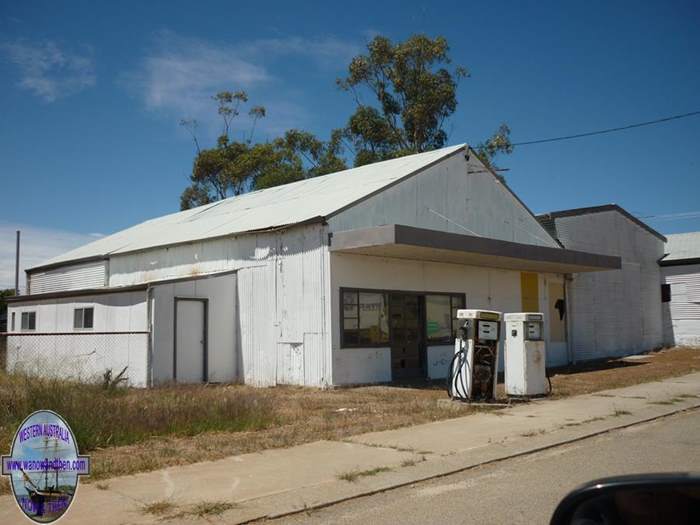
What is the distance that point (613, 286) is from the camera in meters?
29.9

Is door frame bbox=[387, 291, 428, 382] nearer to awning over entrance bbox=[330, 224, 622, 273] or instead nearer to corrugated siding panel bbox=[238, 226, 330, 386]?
awning over entrance bbox=[330, 224, 622, 273]

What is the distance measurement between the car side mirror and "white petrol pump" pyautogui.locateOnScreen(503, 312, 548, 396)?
41.6 feet

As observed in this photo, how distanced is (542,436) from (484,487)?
340cm

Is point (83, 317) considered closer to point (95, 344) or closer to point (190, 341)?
point (95, 344)

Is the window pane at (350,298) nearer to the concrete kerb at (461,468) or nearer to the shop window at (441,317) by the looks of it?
the shop window at (441,317)

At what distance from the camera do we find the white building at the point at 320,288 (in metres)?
17.7

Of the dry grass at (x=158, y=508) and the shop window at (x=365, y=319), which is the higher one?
the shop window at (x=365, y=319)

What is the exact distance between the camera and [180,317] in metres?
18.5

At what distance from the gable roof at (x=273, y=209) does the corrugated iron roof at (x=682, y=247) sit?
16.7m

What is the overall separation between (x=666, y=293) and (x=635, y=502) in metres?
34.2

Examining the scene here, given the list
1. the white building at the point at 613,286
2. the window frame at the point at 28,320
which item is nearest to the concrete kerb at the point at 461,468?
the white building at the point at 613,286

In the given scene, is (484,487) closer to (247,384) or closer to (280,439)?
(280,439)

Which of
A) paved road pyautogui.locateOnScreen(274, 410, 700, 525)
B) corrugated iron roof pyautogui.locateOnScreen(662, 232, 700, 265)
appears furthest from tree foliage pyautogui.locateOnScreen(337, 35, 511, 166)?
paved road pyautogui.locateOnScreen(274, 410, 700, 525)

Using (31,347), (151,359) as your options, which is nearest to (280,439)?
(151,359)
